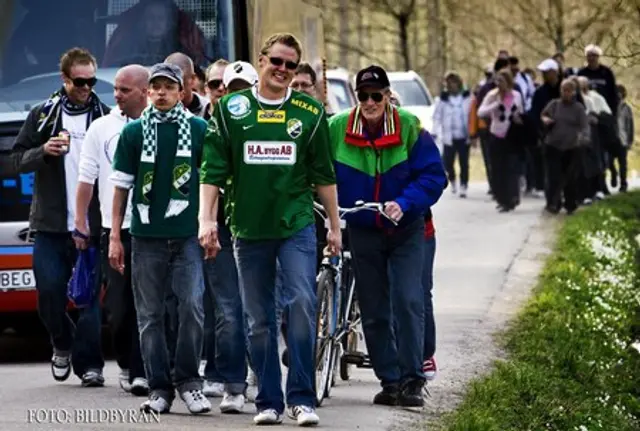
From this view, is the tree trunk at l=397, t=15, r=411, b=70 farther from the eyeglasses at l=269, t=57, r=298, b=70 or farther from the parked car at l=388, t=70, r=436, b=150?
the eyeglasses at l=269, t=57, r=298, b=70

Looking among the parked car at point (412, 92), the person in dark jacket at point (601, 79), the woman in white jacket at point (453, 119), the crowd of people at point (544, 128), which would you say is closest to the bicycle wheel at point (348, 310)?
the crowd of people at point (544, 128)

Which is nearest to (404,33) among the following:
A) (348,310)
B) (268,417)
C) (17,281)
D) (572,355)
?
(572,355)

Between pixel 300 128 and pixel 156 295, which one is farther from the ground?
pixel 300 128

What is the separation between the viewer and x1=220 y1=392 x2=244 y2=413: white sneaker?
10.4 m

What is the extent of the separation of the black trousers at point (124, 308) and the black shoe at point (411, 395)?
1.30 m

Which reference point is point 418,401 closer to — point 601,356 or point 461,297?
point 601,356

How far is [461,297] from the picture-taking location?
17547 mm

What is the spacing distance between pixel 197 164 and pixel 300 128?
2.37 feet

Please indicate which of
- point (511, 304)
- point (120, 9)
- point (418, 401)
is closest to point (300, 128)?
point (418, 401)

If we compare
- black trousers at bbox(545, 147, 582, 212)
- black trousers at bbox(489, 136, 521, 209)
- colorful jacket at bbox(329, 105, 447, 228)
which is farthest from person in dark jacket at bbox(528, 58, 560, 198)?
colorful jacket at bbox(329, 105, 447, 228)

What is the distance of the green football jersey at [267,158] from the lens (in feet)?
32.0

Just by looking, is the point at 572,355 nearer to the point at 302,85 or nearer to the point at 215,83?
the point at 302,85

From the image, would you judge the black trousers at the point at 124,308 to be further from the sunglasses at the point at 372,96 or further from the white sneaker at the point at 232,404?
the sunglasses at the point at 372,96

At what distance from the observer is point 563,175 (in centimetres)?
2700
